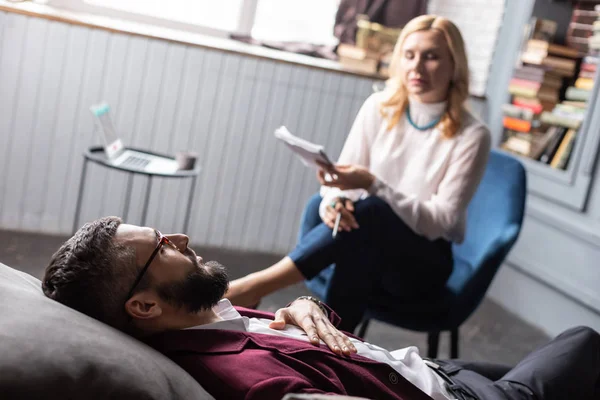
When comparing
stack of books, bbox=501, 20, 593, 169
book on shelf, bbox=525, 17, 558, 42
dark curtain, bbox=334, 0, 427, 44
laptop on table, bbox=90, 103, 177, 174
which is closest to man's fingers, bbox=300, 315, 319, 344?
laptop on table, bbox=90, 103, 177, 174

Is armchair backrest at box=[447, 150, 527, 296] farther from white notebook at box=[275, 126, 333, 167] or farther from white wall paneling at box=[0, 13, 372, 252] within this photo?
white wall paneling at box=[0, 13, 372, 252]

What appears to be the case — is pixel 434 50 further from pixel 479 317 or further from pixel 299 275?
pixel 479 317

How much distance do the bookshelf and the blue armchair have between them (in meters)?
0.83

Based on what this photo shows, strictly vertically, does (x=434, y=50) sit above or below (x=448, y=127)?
above

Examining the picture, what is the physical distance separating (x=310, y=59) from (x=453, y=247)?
4.90 feet

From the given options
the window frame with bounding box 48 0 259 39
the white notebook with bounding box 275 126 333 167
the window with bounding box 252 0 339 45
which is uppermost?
the window with bounding box 252 0 339 45

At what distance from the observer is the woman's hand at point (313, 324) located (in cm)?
148

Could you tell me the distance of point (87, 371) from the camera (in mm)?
1055

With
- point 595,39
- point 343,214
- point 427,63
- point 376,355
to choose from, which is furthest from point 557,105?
point 376,355

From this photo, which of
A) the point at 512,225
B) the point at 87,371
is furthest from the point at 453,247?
the point at 87,371

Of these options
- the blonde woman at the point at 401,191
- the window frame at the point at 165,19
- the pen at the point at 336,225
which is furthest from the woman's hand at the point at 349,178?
the window frame at the point at 165,19

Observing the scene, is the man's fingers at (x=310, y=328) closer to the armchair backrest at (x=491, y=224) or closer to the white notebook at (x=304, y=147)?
the white notebook at (x=304, y=147)

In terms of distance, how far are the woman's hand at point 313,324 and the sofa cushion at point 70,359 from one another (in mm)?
338

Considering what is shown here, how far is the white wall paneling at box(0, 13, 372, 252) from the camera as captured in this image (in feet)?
11.3
